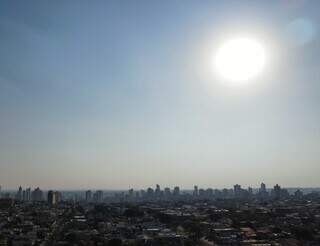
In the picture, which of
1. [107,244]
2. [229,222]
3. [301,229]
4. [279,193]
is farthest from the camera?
[279,193]

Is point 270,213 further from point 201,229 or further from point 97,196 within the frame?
point 97,196

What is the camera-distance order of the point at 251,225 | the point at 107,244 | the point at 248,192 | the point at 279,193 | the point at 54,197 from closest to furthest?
the point at 107,244
the point at 251,225
the point at 54,197
the point at 279,193
the point at 248,192

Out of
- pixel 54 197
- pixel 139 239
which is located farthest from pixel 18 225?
pixel 54 197

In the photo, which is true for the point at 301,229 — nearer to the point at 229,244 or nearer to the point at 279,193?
the point at 229,244

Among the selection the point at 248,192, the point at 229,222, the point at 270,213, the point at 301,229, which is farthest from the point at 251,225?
the point at 248,192

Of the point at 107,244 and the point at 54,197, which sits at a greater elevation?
the point at 54,197

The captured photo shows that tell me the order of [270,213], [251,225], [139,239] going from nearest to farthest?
1. [139,239]
2. [251,225]
3. [270,213]

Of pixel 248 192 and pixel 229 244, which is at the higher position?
pixel 248 192

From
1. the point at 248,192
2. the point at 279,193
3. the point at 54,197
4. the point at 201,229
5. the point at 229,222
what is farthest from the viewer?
the point at 248,192

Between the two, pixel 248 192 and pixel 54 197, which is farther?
pixel 248 192
